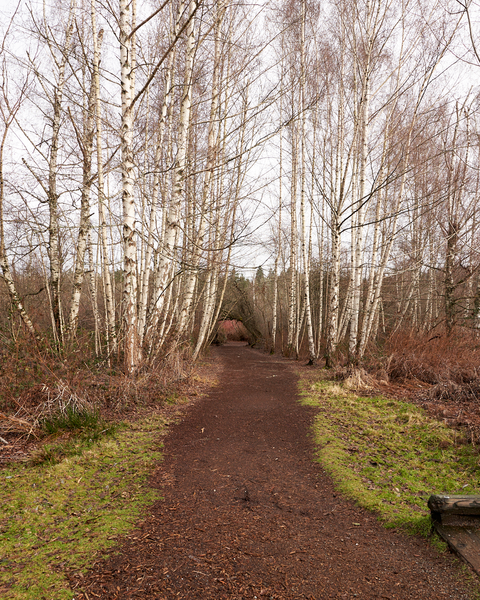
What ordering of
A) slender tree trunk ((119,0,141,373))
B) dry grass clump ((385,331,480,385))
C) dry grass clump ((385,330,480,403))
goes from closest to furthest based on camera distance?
1. slender tree trunk ((119,0,141,373))
2. dry grass clump ((385,330,480,403))
3. dry grass clump ((385,331,480,385))

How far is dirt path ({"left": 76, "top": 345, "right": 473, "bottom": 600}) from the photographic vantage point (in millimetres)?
2246

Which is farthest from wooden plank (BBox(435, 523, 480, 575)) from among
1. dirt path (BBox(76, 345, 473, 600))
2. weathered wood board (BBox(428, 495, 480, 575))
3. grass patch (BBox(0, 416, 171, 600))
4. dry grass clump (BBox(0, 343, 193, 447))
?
dry grass clump (BBox(0, 343, 193, 447))

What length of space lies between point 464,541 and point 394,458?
1830mm

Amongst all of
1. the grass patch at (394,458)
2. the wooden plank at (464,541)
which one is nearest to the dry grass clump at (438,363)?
the grass patch at (394,458)

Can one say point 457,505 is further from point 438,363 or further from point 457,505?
point 438,363

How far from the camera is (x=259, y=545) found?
267cm

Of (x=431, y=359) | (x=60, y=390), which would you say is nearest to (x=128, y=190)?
(x=60, y=390)

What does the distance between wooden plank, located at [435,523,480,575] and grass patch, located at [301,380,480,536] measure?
15 cm

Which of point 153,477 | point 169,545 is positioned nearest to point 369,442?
point 153,477

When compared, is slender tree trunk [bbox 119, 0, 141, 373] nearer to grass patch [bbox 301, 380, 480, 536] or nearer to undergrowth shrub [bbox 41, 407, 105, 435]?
undergrowth shrub [bbox 41, 407, 105, 435]

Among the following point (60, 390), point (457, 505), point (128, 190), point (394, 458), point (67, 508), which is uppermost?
point (128, 190)

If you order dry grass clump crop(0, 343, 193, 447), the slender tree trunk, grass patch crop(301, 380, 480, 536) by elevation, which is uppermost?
the slender tree trunk

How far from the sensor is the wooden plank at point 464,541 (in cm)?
244

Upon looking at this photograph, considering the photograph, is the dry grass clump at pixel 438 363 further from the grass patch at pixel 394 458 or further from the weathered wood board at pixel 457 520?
the weathered wood board at pixel 457 520
